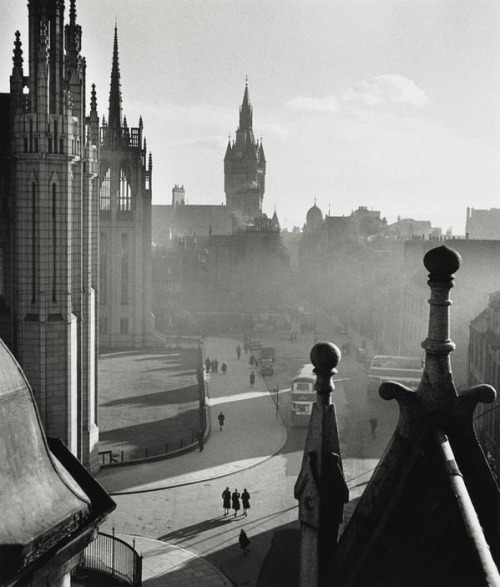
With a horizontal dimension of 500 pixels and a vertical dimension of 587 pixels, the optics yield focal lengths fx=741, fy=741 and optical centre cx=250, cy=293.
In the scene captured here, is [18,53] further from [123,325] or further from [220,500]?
[123,325]

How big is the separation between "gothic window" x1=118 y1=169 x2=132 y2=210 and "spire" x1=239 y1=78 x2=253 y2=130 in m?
71.2

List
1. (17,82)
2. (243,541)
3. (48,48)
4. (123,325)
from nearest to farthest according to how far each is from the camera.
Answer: (243,541) < (17,82) < (48,48) < (123,325)

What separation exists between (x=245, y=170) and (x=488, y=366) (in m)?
101

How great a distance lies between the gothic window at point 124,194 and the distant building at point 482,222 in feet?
196

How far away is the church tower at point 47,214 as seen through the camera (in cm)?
2214

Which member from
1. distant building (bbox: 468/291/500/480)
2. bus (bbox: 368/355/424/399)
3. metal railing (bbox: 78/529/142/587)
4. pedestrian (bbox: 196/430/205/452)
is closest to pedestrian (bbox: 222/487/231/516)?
metal railing (bbox: 78/529/142/587)

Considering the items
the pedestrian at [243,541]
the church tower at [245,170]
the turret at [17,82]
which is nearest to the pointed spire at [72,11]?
the turret at [17,82]

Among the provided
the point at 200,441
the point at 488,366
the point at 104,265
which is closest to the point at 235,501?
the point at 200,441

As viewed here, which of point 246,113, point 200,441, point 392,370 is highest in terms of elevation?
point 246,113

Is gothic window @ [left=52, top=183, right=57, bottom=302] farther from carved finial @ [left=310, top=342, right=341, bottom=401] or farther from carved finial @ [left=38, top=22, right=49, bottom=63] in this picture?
carved finial @ [left=310, top=342, right=341, bottom=401]

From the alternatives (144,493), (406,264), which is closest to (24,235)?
(144,493)

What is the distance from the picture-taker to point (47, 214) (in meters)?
22.4

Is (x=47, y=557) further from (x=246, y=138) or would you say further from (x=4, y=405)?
(x=246, y=138)

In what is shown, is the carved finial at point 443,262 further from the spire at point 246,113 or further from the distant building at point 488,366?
the spire at point 246,113
